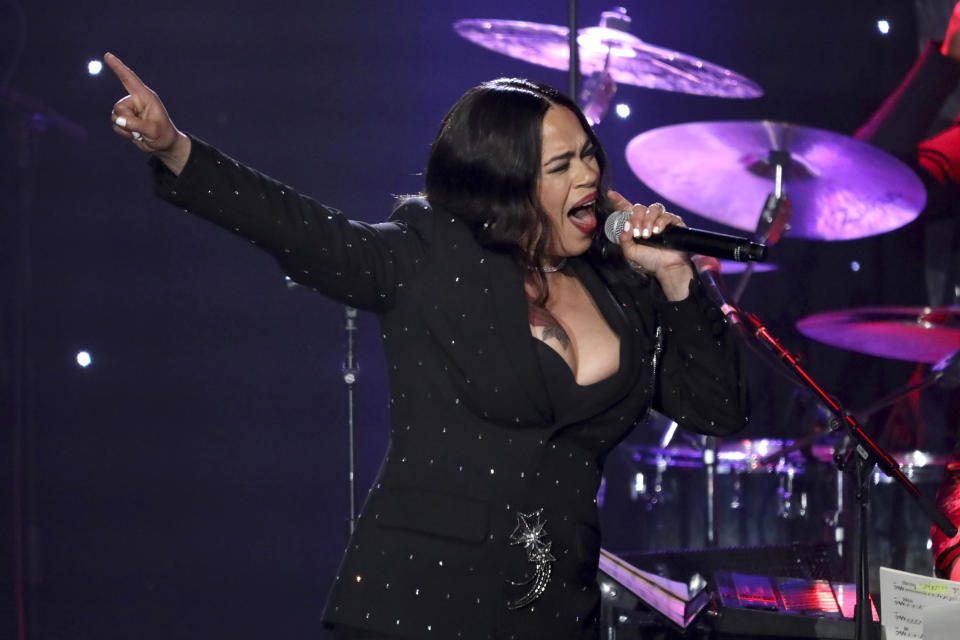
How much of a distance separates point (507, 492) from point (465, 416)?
13cm

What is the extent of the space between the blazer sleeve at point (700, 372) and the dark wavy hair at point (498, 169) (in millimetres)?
269

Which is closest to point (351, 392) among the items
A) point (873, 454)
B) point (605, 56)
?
point (605, 56)

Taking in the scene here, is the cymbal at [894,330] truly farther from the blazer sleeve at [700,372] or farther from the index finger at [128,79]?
the index finger at [128,79]

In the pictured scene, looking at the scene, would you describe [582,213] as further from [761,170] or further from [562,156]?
[761,170]

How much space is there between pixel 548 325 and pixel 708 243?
11.1 inches

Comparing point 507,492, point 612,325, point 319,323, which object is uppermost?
point 612,325

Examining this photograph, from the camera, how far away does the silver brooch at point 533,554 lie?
1.63 metres

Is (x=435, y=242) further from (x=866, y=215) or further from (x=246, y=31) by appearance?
(x=246, y=31)

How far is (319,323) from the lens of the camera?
3.89m

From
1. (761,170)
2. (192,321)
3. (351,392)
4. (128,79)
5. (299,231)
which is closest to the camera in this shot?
(128,79)

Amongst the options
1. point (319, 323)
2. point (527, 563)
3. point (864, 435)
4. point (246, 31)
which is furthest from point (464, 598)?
point (246, 31)

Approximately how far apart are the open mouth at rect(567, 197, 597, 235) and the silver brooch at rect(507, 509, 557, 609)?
534mm

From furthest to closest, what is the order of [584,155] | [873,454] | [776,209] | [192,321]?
[192,321] < [776,209] < [584,155] < [873,454]

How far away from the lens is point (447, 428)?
1668mm
